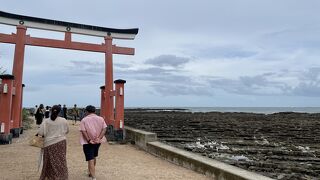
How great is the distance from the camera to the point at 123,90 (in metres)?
14.0

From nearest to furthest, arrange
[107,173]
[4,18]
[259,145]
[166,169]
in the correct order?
1. [107,173]
2. [166,169]
3. [259,145]
4. [4,18]

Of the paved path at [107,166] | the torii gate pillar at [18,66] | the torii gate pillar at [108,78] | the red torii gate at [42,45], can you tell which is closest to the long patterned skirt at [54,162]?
the paved path at [107,166]

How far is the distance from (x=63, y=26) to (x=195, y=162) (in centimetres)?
915

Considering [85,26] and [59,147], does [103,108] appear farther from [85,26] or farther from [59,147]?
[59,147]

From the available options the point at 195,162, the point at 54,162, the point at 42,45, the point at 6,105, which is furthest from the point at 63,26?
the point at 54,162

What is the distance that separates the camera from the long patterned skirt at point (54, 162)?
246 inches

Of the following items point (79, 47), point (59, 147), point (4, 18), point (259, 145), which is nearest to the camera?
point (59, 147)

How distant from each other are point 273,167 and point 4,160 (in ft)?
22.5

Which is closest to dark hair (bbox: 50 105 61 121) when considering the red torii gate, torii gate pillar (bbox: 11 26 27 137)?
the red torii gate

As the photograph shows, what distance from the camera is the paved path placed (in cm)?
743

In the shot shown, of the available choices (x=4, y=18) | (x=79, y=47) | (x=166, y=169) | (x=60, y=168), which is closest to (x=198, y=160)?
(x=166, y=169)

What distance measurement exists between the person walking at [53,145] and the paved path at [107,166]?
887 mm

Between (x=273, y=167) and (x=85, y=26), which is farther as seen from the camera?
(x=85, y=26)

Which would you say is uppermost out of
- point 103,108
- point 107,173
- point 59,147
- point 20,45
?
point 20,45
